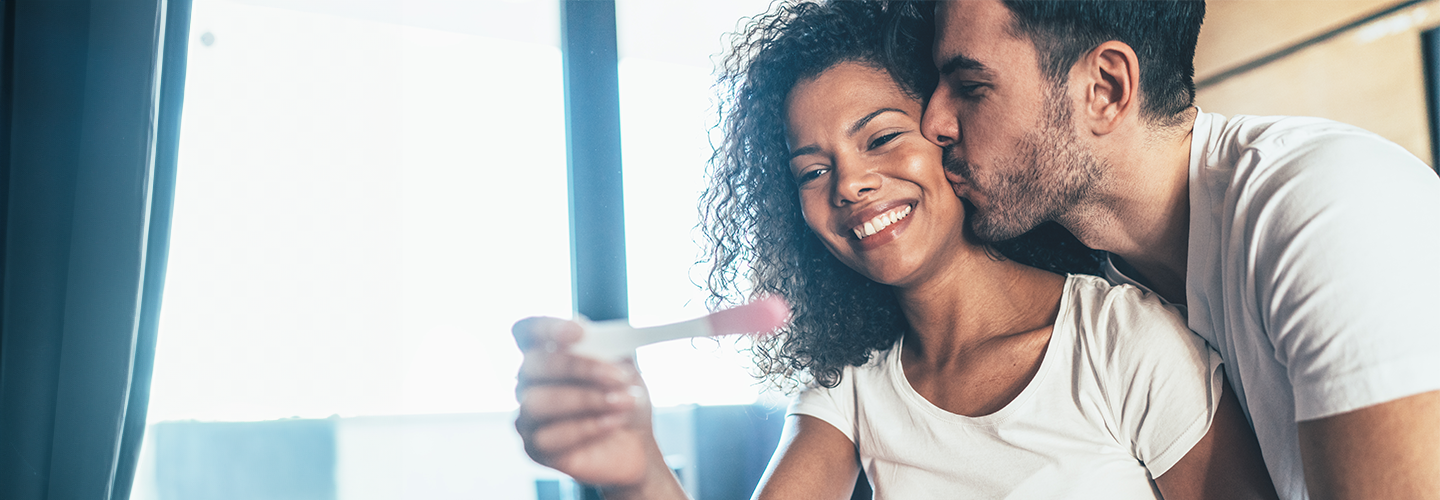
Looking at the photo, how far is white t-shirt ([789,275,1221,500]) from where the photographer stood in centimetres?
84

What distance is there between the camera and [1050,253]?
1108mm

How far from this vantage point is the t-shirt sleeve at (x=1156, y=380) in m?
0.83

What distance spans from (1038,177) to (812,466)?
1.58 feet

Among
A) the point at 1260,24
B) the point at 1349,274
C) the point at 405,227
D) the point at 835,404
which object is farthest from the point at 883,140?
the point at 1260,24

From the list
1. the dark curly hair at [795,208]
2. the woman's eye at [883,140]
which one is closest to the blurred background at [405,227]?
the dark curly hair at [795,208]

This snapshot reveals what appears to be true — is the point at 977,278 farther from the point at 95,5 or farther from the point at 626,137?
the point at 95,5

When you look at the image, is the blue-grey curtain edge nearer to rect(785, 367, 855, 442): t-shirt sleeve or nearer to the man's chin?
rect(785, 367, 855, 442): t-shirt sleeve

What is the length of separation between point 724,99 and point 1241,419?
2.77 ft

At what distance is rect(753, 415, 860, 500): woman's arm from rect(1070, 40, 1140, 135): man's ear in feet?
1.75

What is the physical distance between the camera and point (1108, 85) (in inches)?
35.0

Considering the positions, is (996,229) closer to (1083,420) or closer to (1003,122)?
(1003,122)

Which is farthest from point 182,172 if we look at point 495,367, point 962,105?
point 962,105

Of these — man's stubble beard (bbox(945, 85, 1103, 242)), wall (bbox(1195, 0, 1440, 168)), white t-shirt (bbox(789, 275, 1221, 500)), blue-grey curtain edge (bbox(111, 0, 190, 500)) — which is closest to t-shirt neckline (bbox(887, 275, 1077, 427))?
white t-shirt (bbox(789, 275, 1221, 500))

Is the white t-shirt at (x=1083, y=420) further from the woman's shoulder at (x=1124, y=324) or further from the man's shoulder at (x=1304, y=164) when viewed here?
the man's shoulder at (x=1304, y=164)
